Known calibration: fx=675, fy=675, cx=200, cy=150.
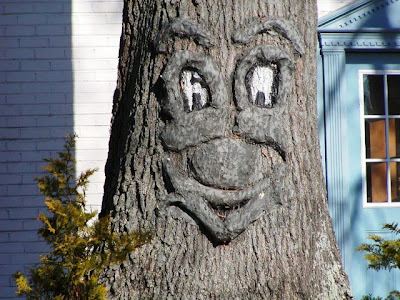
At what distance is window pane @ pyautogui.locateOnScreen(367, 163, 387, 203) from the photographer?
640 centimetres

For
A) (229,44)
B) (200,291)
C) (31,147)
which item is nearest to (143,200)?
(200,291)

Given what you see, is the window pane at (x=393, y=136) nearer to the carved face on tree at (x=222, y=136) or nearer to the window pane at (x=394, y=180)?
the window pane at (x=394, y=180)

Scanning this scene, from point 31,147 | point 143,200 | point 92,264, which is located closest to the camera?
point 92,264

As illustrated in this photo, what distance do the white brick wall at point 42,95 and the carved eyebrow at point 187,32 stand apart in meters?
3.23

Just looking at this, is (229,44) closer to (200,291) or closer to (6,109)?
(200,291)

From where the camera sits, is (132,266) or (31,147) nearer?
(132,266)

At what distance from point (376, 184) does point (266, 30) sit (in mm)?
3785

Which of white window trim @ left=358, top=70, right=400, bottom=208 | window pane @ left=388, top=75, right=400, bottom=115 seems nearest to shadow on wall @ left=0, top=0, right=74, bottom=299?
white window trim @ left=358, top=70, right=400, bottom=208

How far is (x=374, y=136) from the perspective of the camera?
6.42 meters

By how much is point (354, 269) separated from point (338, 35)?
7.14ft

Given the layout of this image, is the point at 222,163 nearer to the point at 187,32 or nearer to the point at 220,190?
the point at 220,190

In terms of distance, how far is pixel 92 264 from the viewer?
273 centimetres

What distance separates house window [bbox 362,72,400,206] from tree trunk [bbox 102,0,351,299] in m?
3.47

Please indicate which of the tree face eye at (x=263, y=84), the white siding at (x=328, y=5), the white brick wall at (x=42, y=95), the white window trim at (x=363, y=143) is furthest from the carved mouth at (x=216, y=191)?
the white siding at (x=328, y=5)
